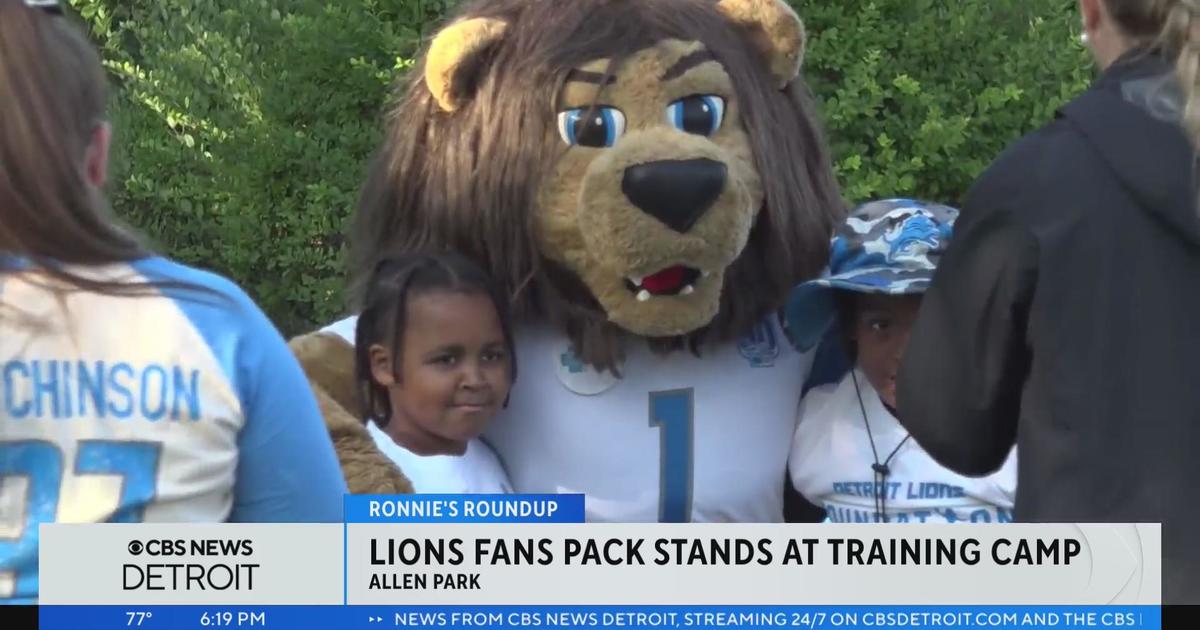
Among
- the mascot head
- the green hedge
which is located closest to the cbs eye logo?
the mascot head

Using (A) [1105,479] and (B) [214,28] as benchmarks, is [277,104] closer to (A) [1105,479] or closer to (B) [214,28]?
(B) [214,28]

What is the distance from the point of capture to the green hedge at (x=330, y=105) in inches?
118

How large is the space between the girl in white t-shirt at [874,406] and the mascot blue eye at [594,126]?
32 centimetres

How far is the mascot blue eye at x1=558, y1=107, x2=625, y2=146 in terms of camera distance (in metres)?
1.88

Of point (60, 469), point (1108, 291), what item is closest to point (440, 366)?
point (60, 469)

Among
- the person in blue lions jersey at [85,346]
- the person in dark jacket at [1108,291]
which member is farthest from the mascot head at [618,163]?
the person in blue lions jersey at [85,346]

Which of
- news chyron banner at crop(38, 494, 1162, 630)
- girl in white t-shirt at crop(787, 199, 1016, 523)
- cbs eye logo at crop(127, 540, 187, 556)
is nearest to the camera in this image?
cbs eye logo at crop(127, 540, 187, 556)

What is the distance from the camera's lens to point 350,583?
1736 millimetres

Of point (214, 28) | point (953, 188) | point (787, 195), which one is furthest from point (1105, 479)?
point (214, 28)

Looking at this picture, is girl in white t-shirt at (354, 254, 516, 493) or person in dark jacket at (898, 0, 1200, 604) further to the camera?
girl in white t-shirt at (354, 254, 516, 493)

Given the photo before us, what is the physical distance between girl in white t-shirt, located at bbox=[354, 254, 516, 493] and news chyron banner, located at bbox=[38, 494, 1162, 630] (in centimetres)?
11

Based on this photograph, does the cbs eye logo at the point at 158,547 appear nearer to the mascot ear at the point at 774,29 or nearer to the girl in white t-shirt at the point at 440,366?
the girl in white t-shirt at the point at 440,366

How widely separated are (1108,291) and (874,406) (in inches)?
28.3

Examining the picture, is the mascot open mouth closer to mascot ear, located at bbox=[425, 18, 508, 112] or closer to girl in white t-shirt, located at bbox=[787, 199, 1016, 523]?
girl in white t-shirt, located at bbox=[787, 199, 1016, 523]
